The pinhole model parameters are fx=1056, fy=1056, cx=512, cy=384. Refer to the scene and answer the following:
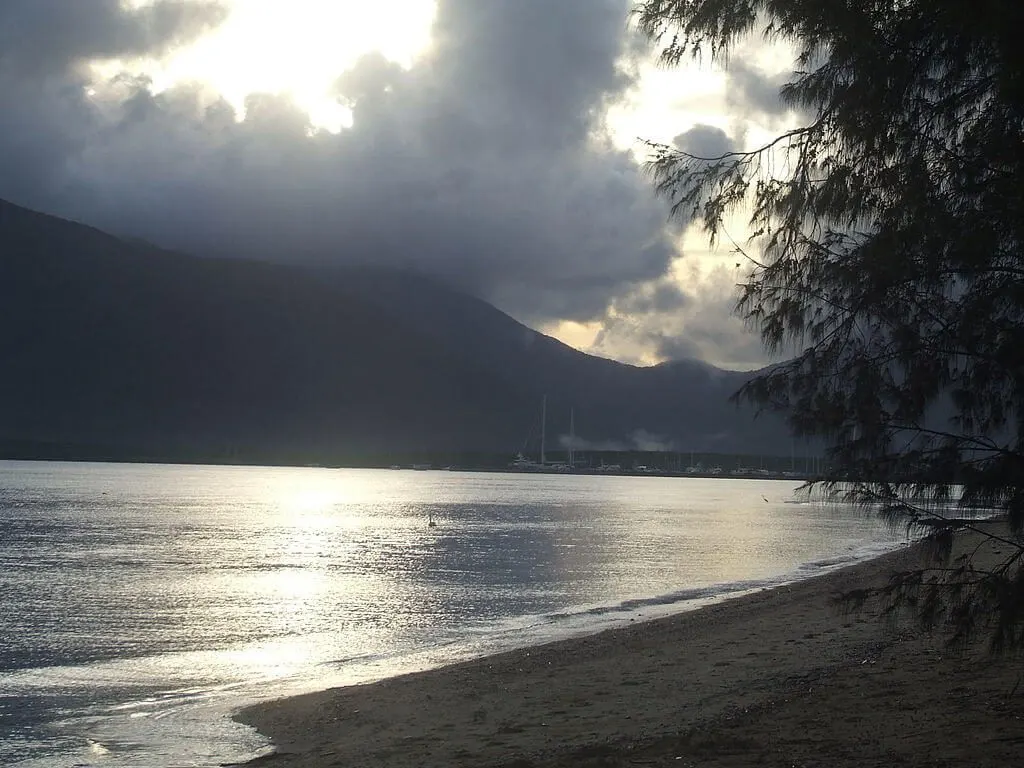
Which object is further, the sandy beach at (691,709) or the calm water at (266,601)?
the calm water at (266,601)

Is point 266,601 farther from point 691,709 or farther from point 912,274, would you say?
point 912,274

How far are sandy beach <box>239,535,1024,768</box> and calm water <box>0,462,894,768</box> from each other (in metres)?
1.77

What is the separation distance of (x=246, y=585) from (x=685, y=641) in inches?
917

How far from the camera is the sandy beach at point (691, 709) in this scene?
9.75 m

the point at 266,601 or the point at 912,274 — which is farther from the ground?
the point at 912,274

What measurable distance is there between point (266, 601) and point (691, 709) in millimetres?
24176

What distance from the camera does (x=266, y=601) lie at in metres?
34.3

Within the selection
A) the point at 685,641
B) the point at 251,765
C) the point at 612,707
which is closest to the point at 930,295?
the point at 612,707

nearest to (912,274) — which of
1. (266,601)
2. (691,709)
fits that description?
(691,709)

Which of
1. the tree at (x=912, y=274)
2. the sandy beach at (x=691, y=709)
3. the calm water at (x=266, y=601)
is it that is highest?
the tree at (x=912, y=274)

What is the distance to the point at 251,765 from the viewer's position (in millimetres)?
12406

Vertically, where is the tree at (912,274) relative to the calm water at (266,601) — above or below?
above

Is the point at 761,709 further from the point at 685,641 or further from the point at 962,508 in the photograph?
the point at 685,641

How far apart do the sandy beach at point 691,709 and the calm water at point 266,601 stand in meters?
1.77
